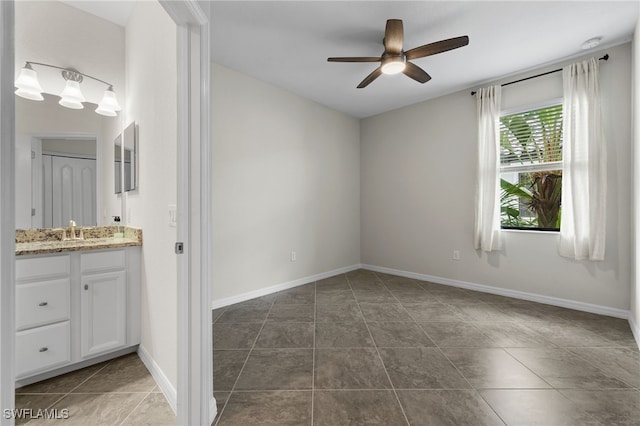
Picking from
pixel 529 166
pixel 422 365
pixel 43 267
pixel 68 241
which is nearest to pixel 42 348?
pixel 43 267

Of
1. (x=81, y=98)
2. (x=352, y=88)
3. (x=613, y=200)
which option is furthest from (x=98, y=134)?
(x=613, y=200)

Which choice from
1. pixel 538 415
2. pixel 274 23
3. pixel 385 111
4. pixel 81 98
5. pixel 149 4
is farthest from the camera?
pixel 385 111

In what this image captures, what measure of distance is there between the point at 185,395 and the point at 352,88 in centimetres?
354

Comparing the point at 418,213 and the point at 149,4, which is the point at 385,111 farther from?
the point at 149,4

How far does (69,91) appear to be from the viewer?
2045mm

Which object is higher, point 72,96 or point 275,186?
point 72,96

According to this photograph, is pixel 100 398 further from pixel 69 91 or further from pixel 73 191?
pixel 69 91

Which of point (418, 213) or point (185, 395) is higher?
point (418, 213)

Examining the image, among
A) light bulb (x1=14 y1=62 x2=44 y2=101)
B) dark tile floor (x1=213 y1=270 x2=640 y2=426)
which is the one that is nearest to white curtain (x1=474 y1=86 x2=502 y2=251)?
dark tile floor (x1=213 y1=270 x2=640 y2=426)

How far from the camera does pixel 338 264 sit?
4367 millimetres

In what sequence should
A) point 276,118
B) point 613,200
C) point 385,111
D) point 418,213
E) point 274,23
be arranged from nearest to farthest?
point 274,23, point 613,200, point 276,118, point 418,213, point 385,111

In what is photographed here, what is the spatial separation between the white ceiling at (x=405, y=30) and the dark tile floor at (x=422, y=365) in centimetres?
264

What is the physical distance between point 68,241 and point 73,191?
40 cm

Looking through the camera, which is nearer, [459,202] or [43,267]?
[43,267]
